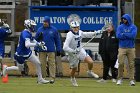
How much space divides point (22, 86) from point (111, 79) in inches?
170

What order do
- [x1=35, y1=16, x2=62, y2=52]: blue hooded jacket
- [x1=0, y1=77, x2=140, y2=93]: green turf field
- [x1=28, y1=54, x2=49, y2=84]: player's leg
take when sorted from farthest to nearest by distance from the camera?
1. [x1=35, y1=16, x2=62, y2=52]: blue hooded jacket
2. [x1=28, y1=54, x2=49, y2=84]: player's leg
3. [x1=0, y1=77, x2=140, y2=93]: green turf field

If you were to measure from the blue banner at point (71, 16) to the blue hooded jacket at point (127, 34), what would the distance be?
5492 millimetres

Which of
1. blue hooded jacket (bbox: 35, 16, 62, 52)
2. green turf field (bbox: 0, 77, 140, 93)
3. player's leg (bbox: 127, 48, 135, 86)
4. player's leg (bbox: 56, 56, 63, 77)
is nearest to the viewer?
green turf field (bbox: 0, 77, 140, 93)

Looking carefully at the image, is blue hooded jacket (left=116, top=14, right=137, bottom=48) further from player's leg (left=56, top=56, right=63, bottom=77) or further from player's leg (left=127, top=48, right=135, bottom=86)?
player's leg (left=56, top=56, right=63, bottom=77)

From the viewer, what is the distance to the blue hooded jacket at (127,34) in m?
17.2

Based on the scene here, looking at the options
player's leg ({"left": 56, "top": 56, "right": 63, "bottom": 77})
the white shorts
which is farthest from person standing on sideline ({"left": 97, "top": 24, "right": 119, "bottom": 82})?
player's leg ({"left": 56, "top": 56, "right": 63, "bottom": 77})

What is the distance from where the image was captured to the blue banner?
75.3 ft

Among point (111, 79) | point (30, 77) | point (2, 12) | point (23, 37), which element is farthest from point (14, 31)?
point (23, 37)

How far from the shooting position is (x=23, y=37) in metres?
16.7

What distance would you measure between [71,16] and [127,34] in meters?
6.09

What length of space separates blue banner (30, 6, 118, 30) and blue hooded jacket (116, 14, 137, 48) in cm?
549

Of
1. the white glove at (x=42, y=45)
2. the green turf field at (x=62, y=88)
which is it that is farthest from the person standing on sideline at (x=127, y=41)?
the white glove at (x=42, y=45)

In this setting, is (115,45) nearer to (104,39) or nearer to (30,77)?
(104,39)

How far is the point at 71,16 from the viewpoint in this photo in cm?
2305
